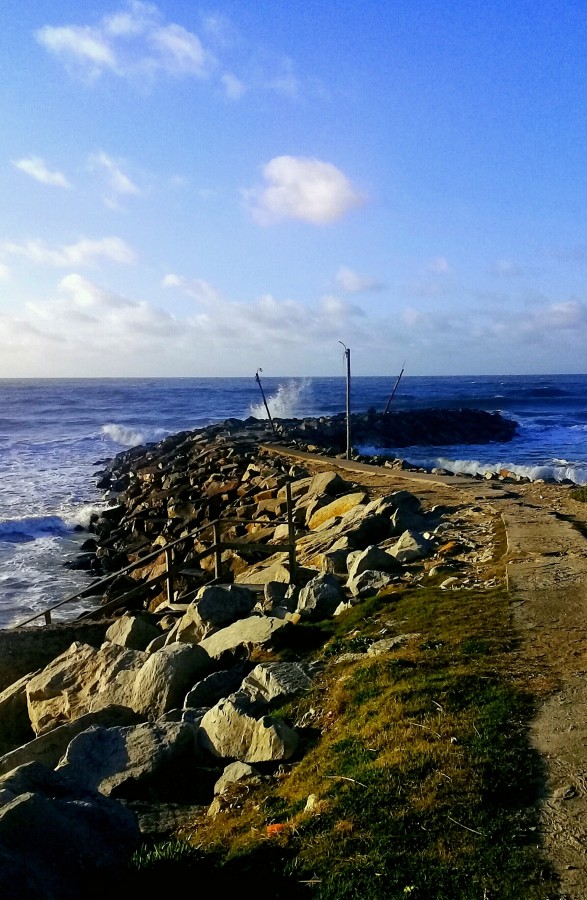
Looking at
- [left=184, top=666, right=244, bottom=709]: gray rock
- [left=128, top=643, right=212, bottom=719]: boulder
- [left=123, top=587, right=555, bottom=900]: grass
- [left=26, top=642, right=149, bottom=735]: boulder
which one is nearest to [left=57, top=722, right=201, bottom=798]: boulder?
[left=123, top=587, right=555, bottom=900]: grass

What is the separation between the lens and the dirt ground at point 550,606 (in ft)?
13.2

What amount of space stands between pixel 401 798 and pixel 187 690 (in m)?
3.32

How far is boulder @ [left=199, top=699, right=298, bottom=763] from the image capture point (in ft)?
17.6

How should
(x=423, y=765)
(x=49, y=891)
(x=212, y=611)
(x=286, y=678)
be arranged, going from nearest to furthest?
(x=49, y=891), (x=423, y=765), (x=286, y=678), (x=212, y=611)

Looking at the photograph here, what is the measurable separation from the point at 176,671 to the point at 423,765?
10.7 feet

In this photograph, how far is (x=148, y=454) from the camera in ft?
128

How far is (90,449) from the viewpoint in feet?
161

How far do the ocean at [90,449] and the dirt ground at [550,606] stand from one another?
365 inches

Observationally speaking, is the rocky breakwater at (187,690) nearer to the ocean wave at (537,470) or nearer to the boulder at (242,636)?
the boulder at (242,636)

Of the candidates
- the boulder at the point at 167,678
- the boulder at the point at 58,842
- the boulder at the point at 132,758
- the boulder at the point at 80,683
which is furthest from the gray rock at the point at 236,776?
the boulder at the point at 80,683

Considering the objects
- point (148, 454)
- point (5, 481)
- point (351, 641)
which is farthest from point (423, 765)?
point (148, 454)

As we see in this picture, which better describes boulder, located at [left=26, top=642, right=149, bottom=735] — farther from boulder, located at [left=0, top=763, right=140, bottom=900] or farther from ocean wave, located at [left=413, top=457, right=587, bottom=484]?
ocean wave, located at [left=413, top=457, right=587, bottom=484]

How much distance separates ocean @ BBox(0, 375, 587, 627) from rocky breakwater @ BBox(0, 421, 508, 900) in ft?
16.7

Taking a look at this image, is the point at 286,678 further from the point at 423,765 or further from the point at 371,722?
the point at 423,765
